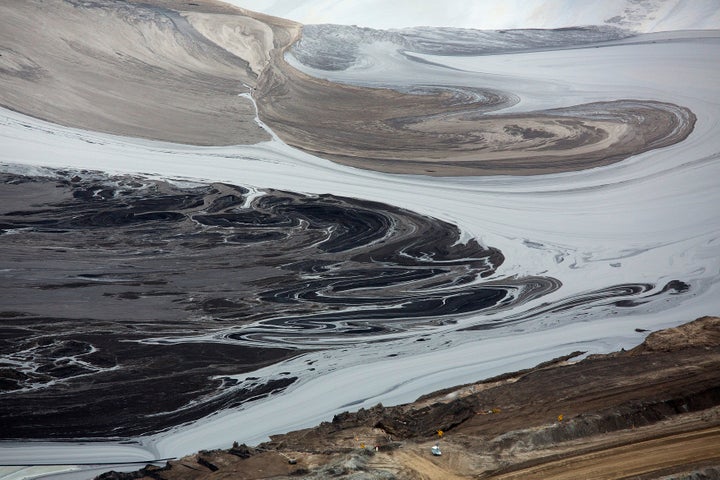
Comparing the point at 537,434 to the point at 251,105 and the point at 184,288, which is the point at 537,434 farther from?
the point at 251,105

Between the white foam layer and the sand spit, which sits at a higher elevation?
the sand spit

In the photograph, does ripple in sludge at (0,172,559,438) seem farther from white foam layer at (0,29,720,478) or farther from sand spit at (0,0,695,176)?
sand spit at (0,0,695,176)

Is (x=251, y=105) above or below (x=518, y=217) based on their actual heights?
above

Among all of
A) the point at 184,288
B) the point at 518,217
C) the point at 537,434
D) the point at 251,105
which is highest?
the point at 251,105

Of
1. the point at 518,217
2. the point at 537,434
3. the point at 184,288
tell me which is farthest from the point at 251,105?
the point at 537,434

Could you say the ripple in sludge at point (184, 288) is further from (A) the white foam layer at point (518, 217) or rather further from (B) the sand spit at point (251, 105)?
(B) the sand spit at point (251, 105)

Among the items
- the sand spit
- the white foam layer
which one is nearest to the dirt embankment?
the white foam layer

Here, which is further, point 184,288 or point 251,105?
point 251,105
